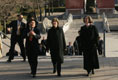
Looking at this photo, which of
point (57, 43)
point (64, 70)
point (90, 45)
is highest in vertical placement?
point (57, 43)

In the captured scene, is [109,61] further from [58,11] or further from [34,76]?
[58,11]

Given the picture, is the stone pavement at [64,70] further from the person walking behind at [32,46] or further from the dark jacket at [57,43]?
the dark jacket at [57,43]

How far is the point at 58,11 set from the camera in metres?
71.6

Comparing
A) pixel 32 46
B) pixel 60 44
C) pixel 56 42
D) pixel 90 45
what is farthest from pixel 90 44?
pixel 32 46

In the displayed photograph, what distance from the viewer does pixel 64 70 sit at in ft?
36.4

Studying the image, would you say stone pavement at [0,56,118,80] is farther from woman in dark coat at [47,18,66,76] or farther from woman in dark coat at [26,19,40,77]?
woman in dark coat at [47,18,66,76]

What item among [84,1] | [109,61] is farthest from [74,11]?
[109,61]

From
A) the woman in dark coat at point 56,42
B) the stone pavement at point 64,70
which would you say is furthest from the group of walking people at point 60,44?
the stone pavement at point 64,70

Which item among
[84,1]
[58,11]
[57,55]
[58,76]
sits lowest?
[58,11]

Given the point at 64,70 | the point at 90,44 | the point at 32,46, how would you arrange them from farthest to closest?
the point at 64,70, the point at 32,46, the point at 90,44

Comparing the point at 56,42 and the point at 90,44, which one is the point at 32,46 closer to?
the point at 56,42

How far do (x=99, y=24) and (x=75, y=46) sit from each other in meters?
24.0

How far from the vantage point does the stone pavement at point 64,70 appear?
33.3 feet

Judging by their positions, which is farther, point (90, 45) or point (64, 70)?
point (64, 70)
